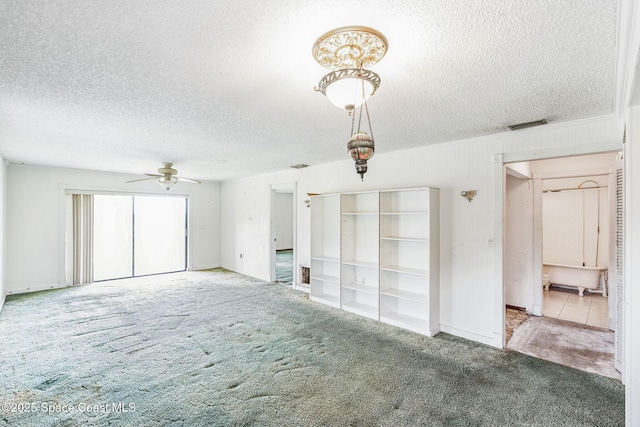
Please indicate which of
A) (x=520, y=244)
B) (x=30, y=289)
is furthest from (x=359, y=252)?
(x=30, y=289)

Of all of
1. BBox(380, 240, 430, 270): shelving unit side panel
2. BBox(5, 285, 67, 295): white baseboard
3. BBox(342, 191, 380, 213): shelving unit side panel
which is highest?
BBox(342, 191, 380, 213): shelving unit side panel

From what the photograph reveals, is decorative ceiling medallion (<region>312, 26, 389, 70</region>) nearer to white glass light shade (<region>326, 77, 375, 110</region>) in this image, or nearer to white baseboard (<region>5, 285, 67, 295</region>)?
white glass light shade (<region>326, 77, 375, 110</region>)

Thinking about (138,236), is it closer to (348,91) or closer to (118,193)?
(118,193)

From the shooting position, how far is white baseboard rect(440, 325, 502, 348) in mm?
3437

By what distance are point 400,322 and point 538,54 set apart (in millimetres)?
3221

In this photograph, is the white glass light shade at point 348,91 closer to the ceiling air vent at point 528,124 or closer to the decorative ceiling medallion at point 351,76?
→ the decorative ceiling medallion at point 351,76

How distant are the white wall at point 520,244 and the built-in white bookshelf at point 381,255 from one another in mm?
1785

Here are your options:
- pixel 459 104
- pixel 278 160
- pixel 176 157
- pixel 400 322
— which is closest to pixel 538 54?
pixel 459 104

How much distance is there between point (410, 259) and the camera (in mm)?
4172

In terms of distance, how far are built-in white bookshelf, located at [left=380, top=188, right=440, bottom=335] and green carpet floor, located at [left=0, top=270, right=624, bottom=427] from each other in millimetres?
352

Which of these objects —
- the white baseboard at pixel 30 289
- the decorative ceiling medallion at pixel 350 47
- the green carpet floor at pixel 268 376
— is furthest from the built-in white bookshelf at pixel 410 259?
the white baseboard at pixel 30 289

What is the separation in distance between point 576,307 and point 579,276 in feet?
3.60

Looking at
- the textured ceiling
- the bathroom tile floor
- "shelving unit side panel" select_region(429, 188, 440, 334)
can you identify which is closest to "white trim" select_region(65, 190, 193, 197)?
the textured ceiling

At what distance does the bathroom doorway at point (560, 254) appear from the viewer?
3588mm
